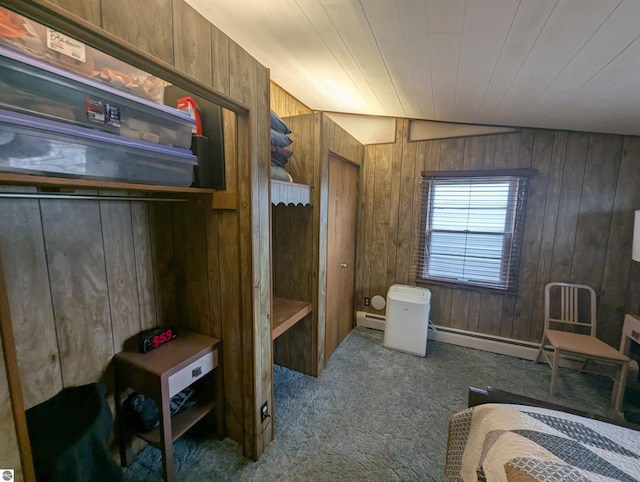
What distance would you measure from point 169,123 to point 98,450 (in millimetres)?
1317

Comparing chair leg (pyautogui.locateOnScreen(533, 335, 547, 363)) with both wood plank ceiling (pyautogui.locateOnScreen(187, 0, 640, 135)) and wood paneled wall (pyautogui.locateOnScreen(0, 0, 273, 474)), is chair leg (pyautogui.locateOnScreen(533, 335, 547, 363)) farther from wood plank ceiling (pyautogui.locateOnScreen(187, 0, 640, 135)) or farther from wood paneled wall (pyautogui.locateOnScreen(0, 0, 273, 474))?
wood paneled wall (pyautogui.locateOnScreen(0, 0, 273, 474))

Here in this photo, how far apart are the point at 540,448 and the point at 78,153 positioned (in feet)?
5.85

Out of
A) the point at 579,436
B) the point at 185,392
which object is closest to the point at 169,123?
the point at 185,392

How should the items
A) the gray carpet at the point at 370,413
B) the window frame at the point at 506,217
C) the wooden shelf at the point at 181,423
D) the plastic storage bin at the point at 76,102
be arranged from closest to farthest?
the plastic storage bin at the point at 76,102 < the wooden shelf at the point at 181,423 < the gray carpet at the point at 370,413 < the window frame at the point at 506,217

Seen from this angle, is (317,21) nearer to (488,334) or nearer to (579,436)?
(579,436)

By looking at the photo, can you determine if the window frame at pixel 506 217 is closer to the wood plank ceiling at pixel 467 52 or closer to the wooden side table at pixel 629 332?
the wood plank ceiling at pixel 467 52

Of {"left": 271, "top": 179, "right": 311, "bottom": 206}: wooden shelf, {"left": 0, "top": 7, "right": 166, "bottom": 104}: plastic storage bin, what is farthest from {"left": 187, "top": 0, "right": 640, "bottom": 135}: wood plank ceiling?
{"left": 271, "top": 179, "right": 311, "bottom": 206}: wooden shelf

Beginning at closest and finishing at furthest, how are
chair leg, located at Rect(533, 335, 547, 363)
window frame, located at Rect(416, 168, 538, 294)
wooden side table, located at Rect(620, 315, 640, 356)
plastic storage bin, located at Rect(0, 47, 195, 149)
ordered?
1. plastic storage bin, located at Rect(0, 47, 195, 149)
2. wooden side table, located at Rect(620, 315, 640, 356)
3. chair leg, located at Rect(533, 335, 547, 363)
4. window frame, located at Rect(416, 168, 538, 294)

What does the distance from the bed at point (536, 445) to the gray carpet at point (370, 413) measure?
1.82ft

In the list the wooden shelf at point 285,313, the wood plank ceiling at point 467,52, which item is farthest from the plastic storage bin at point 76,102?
the wooden shelf at point 285,313

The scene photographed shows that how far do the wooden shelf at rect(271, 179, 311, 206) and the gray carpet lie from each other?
1.50 m

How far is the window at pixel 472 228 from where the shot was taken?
2.63 metres

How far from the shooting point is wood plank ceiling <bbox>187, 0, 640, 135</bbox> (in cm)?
107

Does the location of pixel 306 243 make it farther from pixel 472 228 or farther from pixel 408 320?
pixel 472 228
